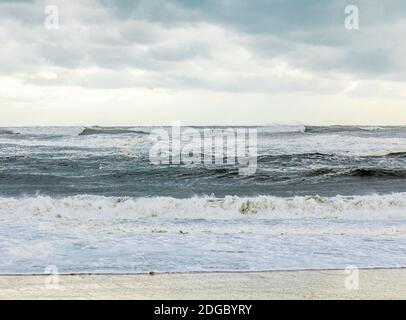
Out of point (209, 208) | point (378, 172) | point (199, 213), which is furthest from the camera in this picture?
point (378, 172)

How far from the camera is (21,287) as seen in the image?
500cm

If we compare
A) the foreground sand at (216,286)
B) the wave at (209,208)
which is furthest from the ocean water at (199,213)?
the foreground sand at (216,286)

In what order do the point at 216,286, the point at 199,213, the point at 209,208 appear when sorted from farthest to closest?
the point at 209,208
the point at 199,213
the point at 216,286

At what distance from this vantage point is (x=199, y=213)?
39.0 feet

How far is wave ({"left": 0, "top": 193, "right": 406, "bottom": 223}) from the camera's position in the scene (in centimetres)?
1156

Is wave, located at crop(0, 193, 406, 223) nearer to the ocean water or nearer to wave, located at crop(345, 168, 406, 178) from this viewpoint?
the ocean water

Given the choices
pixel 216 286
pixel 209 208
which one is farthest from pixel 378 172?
pixel 216 286

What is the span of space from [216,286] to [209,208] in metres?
7.29

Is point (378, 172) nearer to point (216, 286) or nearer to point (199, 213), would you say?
point (199, 213)

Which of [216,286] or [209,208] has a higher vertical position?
[216,286]

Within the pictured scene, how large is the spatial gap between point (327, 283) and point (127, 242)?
353 cm

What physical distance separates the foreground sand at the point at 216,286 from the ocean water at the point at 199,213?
0.44m
